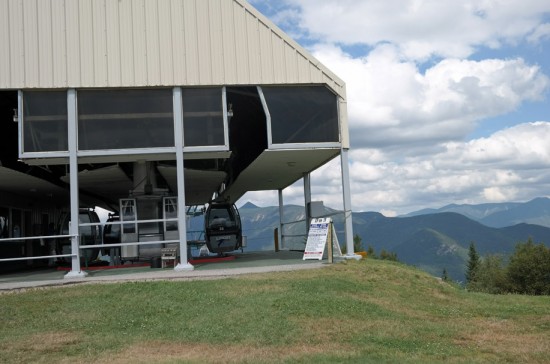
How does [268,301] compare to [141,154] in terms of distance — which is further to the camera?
[141,154]

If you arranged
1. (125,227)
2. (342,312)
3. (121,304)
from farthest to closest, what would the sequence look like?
1. (125,227)
2. (121,304)
3. (342,312)

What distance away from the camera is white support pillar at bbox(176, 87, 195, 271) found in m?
15.7

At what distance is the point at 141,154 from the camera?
16141 mm

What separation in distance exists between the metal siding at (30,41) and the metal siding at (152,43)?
2801mm

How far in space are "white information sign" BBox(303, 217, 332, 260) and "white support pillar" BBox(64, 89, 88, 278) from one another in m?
6.41

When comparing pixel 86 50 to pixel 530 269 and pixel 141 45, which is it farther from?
pixel 530 269

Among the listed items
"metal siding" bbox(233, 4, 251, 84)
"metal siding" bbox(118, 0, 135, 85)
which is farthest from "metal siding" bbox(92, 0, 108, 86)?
"metal siding" bbox(233, 4, 251, 84)

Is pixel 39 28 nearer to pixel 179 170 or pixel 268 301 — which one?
pixel 179 170

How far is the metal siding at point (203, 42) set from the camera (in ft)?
53.5

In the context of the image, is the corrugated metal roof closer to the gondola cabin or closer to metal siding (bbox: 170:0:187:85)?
metal siding (bbox: 170:0:187:85)

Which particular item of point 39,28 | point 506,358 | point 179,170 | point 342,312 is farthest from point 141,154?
point 506,358

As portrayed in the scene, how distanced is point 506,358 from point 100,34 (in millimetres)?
12490

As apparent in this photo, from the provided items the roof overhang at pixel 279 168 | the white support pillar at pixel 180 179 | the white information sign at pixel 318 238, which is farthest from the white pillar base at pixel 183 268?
the white information sign at pixel 318 238

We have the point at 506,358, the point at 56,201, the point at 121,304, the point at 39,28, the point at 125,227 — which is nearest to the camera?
the point at 506,358
